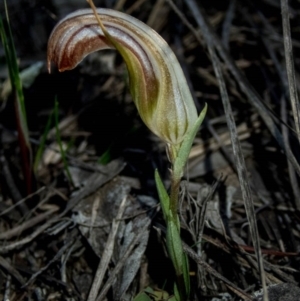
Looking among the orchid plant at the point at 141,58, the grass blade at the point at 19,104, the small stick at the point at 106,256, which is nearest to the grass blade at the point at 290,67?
the orchid plant at the point at 141,58

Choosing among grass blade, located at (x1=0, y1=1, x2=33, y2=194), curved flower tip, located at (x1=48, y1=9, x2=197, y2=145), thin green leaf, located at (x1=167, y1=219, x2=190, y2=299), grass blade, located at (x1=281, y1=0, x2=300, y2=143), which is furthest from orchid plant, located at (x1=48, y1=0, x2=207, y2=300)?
grass blade, located at (x1=0, y1=1, x2=33, y2=194)

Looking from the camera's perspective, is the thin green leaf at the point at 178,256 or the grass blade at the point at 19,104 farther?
the grass blade at the point at 19,104

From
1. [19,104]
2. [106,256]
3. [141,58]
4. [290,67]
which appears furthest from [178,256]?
[19,104]

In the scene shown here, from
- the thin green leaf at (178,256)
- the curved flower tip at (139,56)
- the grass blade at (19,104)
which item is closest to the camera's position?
the curved flower tip at (139,56)

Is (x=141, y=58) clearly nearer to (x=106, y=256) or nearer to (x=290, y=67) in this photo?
(x=290, y=67)

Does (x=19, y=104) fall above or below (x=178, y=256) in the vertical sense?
above

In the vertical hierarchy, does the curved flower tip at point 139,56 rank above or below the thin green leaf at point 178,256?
above

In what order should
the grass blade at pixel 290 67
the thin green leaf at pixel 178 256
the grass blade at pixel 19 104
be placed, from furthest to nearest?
the grass blade at pixel 19 104 < the grass blade at pixel 290 67 < the thin green leaf at pixel 178 256

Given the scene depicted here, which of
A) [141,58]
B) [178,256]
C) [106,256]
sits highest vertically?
[141,58]

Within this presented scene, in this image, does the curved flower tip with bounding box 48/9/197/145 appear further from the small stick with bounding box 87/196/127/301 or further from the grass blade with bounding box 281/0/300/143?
the small stick with bounding box 87/196/127/301

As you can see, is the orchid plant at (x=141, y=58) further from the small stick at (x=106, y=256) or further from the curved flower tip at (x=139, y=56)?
the small stick at (x=106, y=256)
